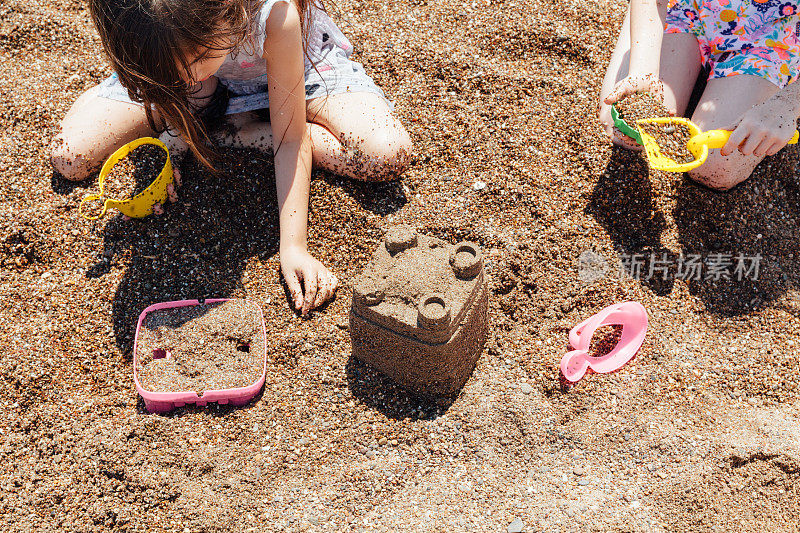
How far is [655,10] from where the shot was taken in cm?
226

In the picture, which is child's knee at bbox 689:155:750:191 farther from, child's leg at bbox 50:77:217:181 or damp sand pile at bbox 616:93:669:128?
child's leg at bbox 50:77:217:181

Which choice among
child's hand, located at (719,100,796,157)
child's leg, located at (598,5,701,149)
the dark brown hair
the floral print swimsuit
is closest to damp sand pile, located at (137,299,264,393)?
the dark brown hair

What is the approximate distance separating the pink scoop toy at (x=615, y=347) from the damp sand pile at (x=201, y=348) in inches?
33.0

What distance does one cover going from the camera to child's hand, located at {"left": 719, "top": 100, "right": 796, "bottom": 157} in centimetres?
187

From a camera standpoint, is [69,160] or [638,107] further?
[69,160]

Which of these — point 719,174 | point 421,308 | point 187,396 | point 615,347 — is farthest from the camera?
point 719,174

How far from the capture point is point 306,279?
1.89 meters

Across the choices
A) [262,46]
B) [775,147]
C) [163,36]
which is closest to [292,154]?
[262,46]

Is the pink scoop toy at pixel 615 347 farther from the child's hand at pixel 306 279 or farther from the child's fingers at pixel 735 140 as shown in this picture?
the child's hand at pixel 306 279

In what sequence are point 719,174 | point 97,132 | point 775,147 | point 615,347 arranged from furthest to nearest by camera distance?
point 97,132 < point 719,174 < point 775,147 < point 615,347

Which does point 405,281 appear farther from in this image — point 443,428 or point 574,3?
point 574,3

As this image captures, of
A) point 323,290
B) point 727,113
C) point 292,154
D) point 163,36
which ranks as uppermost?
point 163,36

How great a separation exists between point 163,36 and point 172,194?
0.60m

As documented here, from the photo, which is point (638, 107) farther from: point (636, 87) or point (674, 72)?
point (674, 72)
